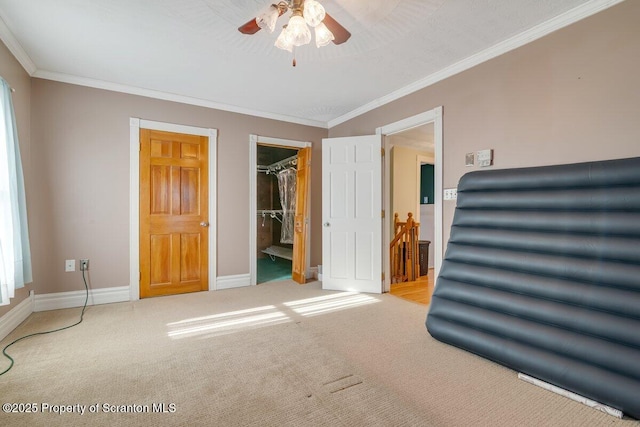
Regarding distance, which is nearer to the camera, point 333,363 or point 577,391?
point 577,391

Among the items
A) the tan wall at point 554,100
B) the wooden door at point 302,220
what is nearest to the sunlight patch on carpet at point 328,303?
the wooden door at point 302,220

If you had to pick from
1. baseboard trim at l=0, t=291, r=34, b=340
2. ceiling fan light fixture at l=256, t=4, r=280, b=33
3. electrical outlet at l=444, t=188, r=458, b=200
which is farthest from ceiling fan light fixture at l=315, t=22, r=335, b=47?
baseboard trim at l=0, t=291, r=34, b=340

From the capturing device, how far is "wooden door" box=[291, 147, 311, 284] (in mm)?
4359

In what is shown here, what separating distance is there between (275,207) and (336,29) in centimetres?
545

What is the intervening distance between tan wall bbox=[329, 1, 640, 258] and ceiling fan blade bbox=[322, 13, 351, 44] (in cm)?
164

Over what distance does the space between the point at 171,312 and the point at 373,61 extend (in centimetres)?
334

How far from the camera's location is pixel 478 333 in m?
2.04

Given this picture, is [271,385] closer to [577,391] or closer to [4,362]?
[577,391]

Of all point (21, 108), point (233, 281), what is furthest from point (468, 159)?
point (21, 108)

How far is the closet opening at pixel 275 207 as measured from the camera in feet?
19.5

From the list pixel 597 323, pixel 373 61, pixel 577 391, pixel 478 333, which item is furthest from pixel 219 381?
pixel 373 61

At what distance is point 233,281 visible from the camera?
4.04 m

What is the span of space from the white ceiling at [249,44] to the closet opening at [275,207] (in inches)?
91.9

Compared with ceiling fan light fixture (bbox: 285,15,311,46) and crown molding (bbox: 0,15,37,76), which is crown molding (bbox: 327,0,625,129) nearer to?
ceiling fan light fixture (bbox: 285,15,311,46)
